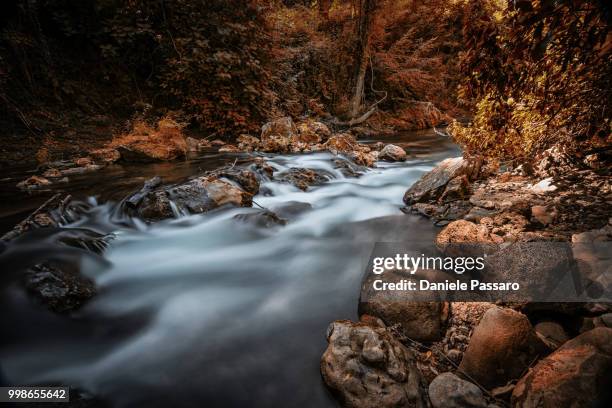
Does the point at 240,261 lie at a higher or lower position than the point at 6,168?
lower

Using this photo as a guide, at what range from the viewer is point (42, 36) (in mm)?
7832

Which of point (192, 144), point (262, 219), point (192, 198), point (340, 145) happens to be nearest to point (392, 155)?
point (340, 145)

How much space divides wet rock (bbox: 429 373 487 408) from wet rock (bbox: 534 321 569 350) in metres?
0.64

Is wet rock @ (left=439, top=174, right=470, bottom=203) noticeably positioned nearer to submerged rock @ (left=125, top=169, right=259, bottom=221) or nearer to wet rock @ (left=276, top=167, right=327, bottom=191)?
wet rock @ (left=276, top=167, right=327, bottom=191)

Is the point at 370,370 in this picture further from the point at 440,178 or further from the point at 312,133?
the point at 312,133

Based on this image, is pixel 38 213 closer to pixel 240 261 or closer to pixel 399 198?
pixel 240 261

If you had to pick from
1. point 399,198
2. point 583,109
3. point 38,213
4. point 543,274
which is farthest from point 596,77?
point 38,213

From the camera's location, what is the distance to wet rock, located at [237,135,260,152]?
27.3ft

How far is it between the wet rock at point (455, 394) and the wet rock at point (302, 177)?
4309mm

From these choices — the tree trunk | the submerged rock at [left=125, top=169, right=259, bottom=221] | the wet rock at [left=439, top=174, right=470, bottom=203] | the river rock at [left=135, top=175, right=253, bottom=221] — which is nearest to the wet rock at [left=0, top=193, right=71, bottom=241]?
the submerged rock at [left=125, top=169, right=259, bottom=221]

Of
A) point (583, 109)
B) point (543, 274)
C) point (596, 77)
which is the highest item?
point (596, 77)

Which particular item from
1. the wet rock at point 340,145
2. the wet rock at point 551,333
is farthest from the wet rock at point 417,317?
the wet rock at point 340,145

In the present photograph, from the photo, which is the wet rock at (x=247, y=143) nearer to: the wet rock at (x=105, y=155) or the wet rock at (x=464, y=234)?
the wet rock at (x=105, y=155)

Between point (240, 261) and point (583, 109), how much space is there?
3.99m
